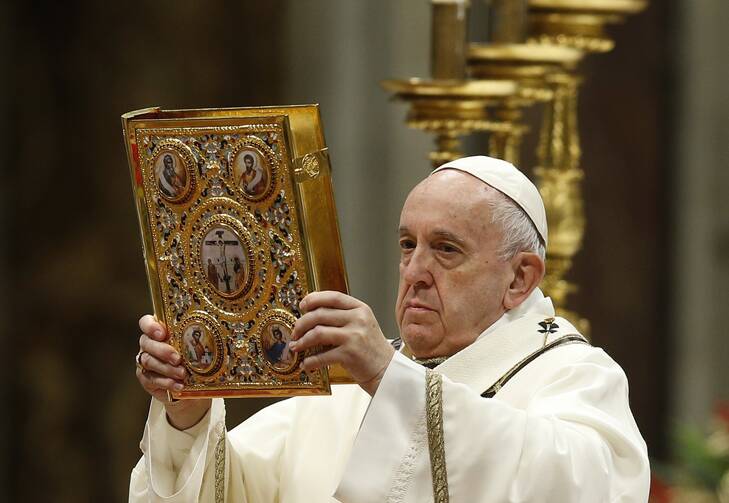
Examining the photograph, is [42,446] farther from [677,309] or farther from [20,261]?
[677,309]

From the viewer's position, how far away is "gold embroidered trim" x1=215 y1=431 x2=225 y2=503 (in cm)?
461

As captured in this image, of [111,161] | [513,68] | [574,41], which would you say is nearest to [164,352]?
[513,68]

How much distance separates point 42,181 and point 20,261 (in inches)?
15.0

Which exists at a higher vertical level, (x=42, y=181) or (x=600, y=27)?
(x=600, y=27)

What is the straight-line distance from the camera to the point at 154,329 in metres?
4.29

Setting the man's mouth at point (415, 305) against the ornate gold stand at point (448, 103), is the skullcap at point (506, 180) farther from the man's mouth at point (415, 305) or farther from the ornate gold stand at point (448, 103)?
the ornate gold stand at point (448, 103)

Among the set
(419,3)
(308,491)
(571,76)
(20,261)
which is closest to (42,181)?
(20,261)

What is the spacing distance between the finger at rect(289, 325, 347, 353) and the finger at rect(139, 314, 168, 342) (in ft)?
1.39

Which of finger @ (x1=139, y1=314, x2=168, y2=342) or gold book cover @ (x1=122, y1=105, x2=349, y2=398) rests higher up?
gold book cover @ (x1=122, y1=105, x2=349, y2=398)

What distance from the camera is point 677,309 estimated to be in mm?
10477

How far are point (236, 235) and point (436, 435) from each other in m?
0.64

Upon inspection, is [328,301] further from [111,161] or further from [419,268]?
[111,161]

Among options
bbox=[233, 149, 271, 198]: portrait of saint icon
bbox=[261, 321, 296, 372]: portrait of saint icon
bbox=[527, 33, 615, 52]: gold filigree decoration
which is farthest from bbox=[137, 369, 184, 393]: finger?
bbox=[527, 33, 615, 52]: gold filigree decoration

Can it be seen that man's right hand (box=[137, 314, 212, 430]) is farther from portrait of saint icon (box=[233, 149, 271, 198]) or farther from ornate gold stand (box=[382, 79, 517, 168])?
ornate gold stand (box=[382, 79, 517, 168])
